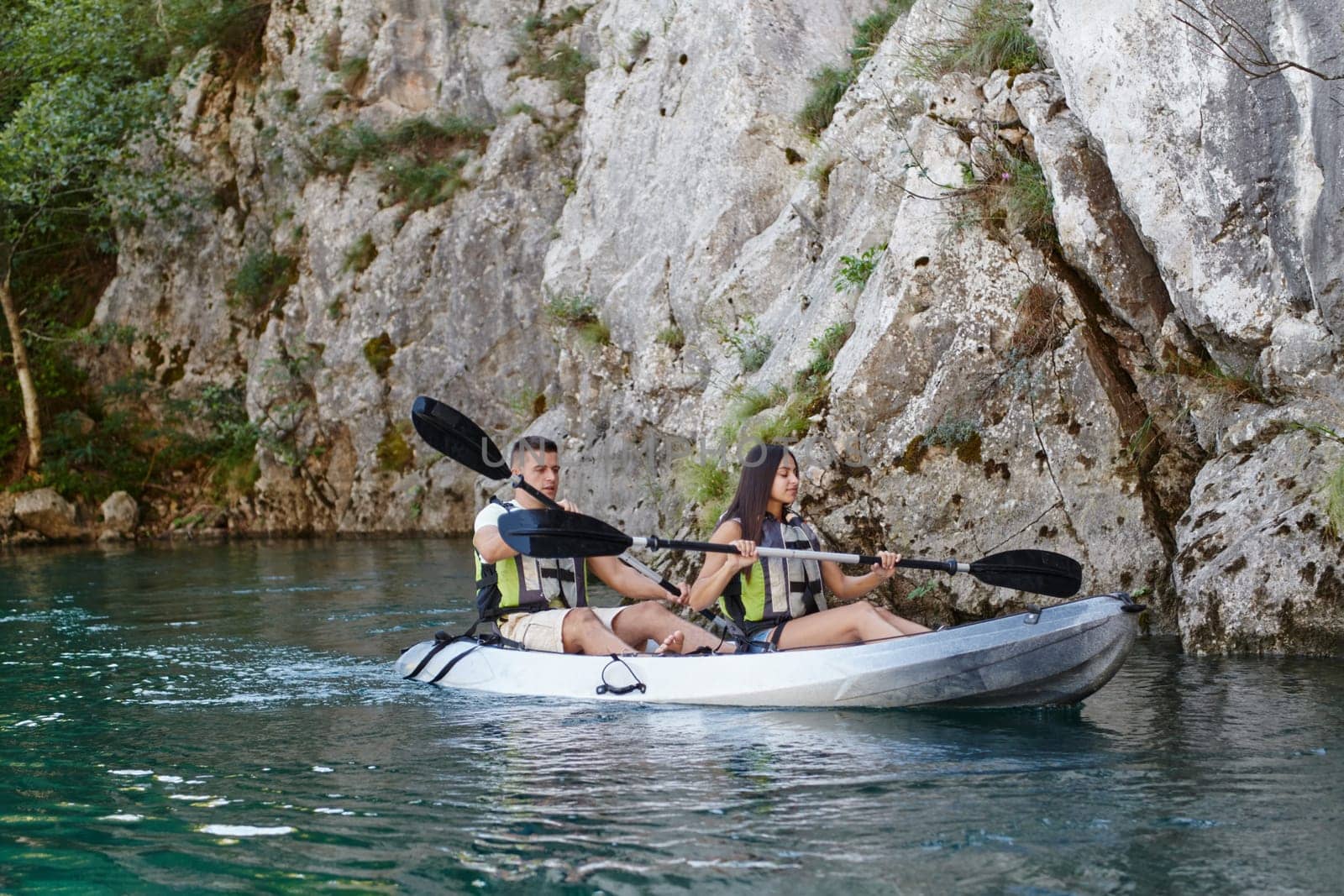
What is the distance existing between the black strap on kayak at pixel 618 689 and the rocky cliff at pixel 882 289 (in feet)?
7.90

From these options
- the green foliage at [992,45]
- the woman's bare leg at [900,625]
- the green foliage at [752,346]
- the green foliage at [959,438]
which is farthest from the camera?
the green foliage at [752,346]

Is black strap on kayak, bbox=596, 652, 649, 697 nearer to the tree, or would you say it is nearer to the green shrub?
the green shrub

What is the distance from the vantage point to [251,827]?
13.0 ft

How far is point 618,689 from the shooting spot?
5801 mm

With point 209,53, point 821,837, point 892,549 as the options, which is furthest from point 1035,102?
point 209,53

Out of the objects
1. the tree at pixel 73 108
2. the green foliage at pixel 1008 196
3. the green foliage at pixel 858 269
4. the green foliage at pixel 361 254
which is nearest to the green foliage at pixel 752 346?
the green foliage at pixel 858 269

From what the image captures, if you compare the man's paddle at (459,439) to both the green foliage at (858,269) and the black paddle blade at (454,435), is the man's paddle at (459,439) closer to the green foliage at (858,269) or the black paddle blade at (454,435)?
the black paddle blade at (454,435)

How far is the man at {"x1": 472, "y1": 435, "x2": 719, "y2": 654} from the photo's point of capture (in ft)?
20.1

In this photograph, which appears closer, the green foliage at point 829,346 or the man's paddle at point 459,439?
the man's paddle at point 459,439

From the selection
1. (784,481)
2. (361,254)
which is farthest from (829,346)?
(361,254)

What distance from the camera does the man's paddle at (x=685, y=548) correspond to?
5730mm

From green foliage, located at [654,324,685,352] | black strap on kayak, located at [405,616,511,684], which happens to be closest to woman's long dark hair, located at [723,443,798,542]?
black strap on kayak, located at [405,616,511,684]

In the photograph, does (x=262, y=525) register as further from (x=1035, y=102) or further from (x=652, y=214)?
(x=1035, y=102)

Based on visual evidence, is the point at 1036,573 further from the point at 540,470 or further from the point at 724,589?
the point at 540,470
